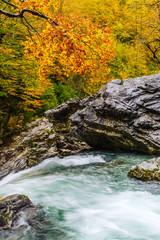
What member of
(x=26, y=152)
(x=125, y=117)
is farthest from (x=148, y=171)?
(x=26, y=152)

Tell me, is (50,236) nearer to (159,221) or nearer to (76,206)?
(76,206)

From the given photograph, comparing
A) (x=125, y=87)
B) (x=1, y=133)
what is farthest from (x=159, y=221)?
(x=1, y=133)

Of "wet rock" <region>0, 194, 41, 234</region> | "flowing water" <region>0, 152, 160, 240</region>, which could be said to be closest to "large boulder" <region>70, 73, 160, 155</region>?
"flowing water" <region>0, 152, 160, 240</region>

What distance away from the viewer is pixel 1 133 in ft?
32.3

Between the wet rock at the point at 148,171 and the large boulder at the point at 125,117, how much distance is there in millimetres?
1705

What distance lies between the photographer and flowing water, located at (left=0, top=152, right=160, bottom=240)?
11.0 ft

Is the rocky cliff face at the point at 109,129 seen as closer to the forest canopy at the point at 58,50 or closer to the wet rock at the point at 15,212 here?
the forest canopy at the point at 58,50

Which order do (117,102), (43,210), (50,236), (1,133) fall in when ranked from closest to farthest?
(50,236) < (43,210) < (117,102) < (1,133)

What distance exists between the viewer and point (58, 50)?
4766mm

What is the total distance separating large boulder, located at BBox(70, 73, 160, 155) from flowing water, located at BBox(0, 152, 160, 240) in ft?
2.74

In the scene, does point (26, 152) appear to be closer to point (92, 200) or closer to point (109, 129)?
point (109, 129)

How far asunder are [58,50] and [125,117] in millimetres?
4129

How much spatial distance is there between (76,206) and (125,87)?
5.74m

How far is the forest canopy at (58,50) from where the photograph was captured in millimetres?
4703
